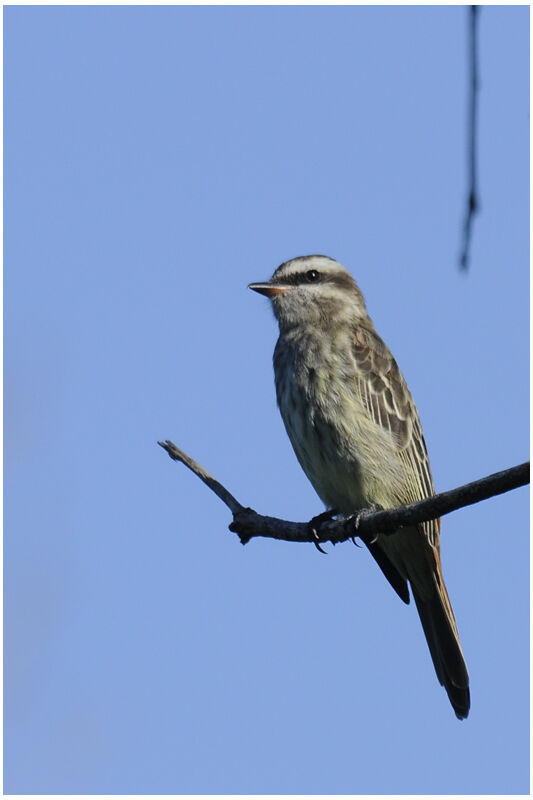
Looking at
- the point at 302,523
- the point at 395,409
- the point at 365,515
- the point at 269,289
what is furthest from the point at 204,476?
the point at 269,289

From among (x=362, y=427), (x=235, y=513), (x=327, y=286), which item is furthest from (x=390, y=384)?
(x=235, y=513)

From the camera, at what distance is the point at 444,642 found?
895cm

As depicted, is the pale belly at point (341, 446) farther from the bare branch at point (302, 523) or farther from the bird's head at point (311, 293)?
the bird's head at point (311, 293)

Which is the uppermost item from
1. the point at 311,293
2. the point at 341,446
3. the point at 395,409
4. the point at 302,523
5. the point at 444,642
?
the point at 311,293

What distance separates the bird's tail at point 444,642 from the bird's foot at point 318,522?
3.71ft

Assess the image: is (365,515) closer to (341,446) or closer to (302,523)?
(302,523)

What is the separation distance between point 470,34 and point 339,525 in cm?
575

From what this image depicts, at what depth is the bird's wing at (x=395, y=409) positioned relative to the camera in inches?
344

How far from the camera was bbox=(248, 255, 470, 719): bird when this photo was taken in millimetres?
8461

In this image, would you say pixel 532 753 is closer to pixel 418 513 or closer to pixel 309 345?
pixel 418 513

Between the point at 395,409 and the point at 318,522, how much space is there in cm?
141

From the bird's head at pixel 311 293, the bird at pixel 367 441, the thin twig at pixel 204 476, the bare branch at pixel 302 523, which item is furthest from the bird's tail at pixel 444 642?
the bird's head at pixel 311 293

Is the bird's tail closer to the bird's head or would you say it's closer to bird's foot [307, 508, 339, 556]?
bird's foot [307, 508, 339, 556]

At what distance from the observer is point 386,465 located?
8.53 metres
